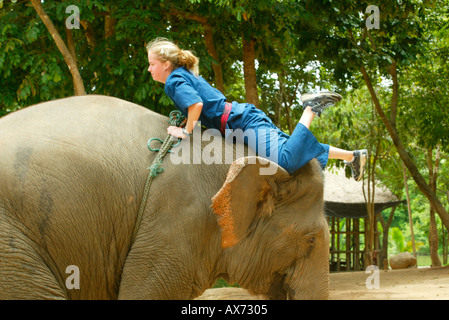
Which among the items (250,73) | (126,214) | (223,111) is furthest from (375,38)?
(126,214)

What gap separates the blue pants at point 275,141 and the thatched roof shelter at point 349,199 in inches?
630

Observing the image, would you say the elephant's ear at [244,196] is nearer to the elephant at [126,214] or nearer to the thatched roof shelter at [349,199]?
the elephant at [126,214]

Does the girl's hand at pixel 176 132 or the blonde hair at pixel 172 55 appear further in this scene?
the blonde hair at pixel 172 55

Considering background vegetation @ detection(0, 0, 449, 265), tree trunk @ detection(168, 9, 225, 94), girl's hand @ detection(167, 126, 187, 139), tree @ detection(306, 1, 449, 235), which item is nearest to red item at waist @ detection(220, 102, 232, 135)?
girl's hand @ detection(167, 126, 187, 139)

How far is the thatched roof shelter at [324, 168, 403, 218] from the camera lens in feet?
63.9

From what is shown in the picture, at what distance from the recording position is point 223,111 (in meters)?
3.22

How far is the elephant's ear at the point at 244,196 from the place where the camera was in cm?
282

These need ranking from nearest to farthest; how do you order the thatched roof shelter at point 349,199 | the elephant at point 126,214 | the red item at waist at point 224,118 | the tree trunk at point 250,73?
the elephant at point 126,214
the red item at waist at point 224,118
the tree trunk at point 250,73
the thatched roof shelter at point 349,199

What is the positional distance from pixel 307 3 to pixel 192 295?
255 inches

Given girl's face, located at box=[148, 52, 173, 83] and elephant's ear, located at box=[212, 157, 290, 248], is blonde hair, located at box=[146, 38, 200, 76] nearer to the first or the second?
girl's face, located at box=[148, 52, 173, 83]

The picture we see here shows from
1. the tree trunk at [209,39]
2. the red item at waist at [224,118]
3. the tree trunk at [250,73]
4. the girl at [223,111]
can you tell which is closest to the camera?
the girl at [223,111]

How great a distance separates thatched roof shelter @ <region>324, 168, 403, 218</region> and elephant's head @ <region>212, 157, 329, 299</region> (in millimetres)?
15923

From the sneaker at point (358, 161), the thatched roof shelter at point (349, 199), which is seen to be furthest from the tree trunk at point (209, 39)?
the thatched roof shelter at point (349, 199)

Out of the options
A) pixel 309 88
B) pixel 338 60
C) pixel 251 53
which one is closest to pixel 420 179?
pixel 309 88
